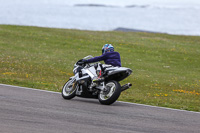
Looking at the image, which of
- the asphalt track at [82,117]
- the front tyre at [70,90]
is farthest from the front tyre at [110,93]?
the front tyre at [70,90]

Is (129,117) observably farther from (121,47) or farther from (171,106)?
(121,47)

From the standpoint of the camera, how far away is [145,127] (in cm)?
841

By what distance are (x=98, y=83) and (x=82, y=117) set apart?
2509 millimetres

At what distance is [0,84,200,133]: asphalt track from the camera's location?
26.2 ft

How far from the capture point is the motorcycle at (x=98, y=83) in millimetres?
11016

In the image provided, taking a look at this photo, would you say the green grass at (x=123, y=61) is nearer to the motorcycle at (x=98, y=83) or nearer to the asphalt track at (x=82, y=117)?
the motorcycle at (x=98, y=83)

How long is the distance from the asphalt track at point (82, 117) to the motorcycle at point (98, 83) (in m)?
0.27

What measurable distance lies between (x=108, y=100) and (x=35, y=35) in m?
25.9

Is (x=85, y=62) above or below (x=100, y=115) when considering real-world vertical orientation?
above

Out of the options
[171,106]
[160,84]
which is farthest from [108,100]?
[160,84]

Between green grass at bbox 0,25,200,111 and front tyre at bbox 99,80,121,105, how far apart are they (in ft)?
6.65

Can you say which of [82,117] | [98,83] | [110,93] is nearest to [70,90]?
[98,83]

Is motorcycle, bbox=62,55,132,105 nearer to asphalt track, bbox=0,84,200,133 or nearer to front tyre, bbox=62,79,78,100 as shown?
front tyre, bbox=62,79,78,100

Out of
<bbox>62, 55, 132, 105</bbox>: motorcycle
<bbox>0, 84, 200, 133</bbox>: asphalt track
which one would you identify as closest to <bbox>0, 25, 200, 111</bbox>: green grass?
<bbox>62, 55, 132, 105</bbox>: motorcycle
